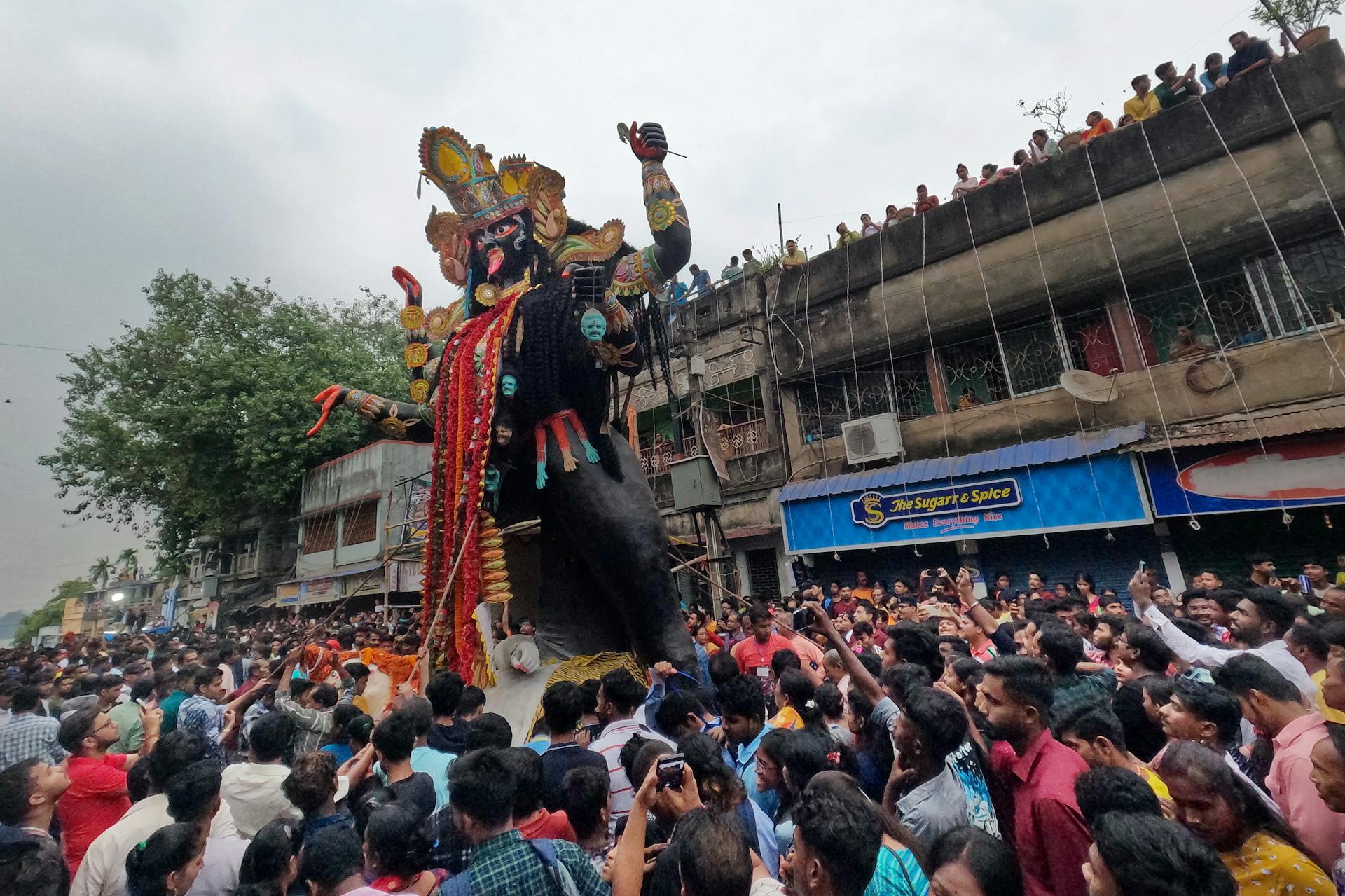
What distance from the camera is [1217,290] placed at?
1047cm

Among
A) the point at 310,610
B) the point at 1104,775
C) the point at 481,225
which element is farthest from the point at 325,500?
the point at 1104,775

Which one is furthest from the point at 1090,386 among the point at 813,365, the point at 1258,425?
the point at 813,365

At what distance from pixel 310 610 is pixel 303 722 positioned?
824 inches

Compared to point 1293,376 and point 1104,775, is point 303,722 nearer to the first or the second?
point 1104,775

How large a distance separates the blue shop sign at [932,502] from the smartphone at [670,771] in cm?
1066

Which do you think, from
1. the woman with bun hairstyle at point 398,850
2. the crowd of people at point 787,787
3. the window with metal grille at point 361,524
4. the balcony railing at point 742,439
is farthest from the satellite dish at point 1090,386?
the window with metal grille at point 361,524

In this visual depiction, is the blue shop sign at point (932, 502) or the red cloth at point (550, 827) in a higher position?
the blue shop sign at point (932, 502)

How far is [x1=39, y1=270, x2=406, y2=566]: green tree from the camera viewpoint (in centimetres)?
1962

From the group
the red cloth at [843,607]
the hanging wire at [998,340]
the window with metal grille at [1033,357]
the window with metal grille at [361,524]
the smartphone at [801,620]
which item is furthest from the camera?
the window with metal grille at [361,524]

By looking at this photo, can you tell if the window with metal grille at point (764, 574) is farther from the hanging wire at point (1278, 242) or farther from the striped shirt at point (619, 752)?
the striped shirt at point (619, 752)

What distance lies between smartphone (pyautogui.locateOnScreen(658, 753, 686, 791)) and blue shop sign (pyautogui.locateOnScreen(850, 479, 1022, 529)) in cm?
1066

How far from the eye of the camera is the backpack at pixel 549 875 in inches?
75.1

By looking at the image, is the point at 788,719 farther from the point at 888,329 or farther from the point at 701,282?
the point at 701,282

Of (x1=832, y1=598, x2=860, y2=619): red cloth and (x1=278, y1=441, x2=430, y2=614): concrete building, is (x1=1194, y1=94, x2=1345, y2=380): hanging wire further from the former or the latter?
(x1=278, y1=441, x2=430, y2=614): concrete building
